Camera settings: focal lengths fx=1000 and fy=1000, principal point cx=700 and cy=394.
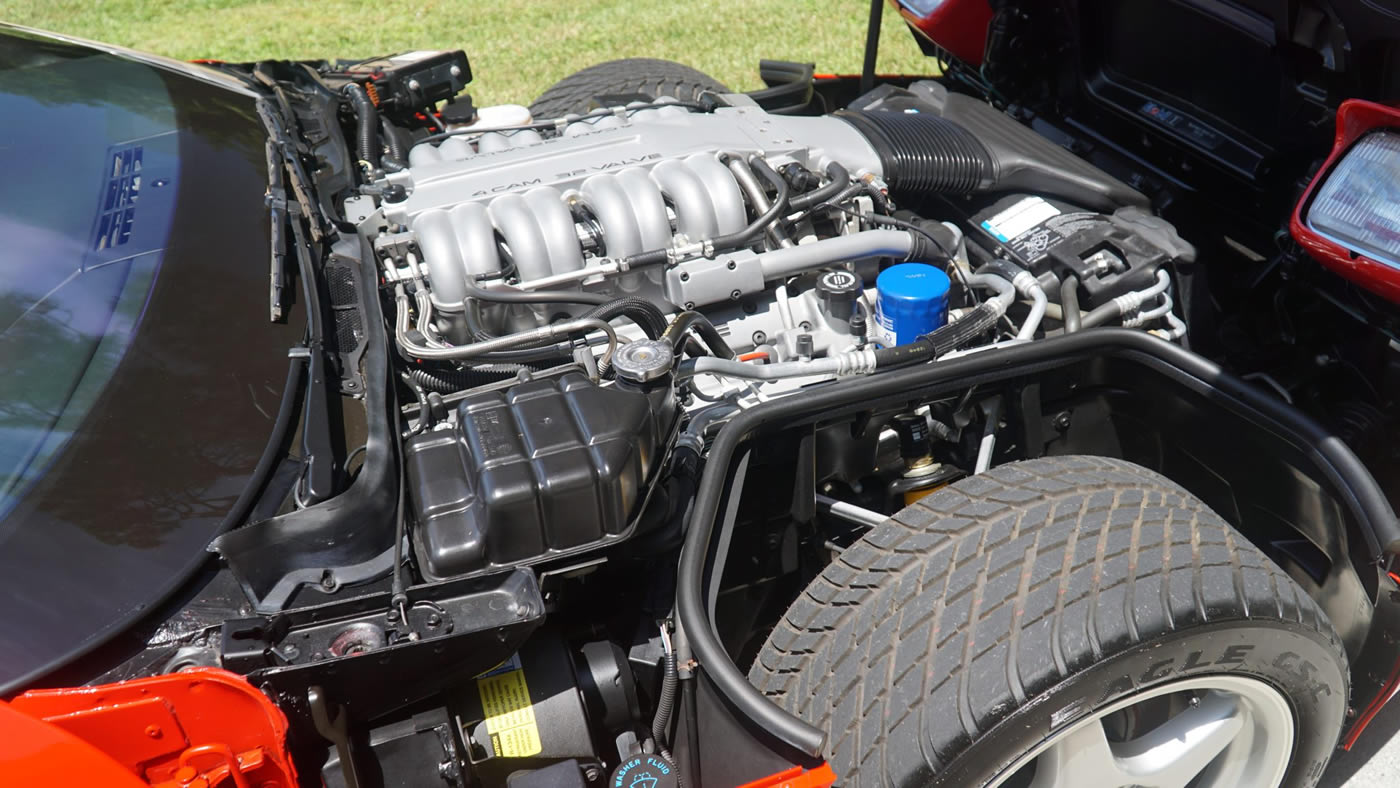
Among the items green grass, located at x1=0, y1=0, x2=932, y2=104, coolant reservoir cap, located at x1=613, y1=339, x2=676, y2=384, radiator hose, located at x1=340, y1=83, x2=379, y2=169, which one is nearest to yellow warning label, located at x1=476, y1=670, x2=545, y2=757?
coolant reservoir cap, located at x1=613, y1=339, x2=676, y2=384

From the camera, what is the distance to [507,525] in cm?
165

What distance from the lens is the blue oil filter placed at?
2160mm

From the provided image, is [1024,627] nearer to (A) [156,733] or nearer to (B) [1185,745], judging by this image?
(B) [1185,745]

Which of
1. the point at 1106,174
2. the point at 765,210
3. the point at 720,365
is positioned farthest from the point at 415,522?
the point at 1106,174

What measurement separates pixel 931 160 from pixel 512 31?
499cm

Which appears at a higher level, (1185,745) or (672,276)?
(672,276)

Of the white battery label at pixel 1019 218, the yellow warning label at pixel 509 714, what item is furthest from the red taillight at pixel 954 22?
the yellow warning label at pixel 509 714

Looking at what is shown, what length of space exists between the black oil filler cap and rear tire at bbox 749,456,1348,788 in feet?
0.71

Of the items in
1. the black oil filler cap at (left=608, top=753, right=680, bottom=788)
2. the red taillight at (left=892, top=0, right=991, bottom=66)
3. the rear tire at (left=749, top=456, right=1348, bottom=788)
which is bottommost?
the black oil filler cap at (left=608, top=753, right=680, bottom=788)

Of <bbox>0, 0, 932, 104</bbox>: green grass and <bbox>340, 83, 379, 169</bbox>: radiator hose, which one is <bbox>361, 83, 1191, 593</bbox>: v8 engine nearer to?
<bbox>340, 83, 379, 169</bbox>: radiator hose

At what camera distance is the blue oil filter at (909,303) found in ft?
7.09

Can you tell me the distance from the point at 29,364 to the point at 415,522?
0.65m

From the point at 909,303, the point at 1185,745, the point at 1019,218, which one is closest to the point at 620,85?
the point at 1019,218

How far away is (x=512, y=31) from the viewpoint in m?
6.83
